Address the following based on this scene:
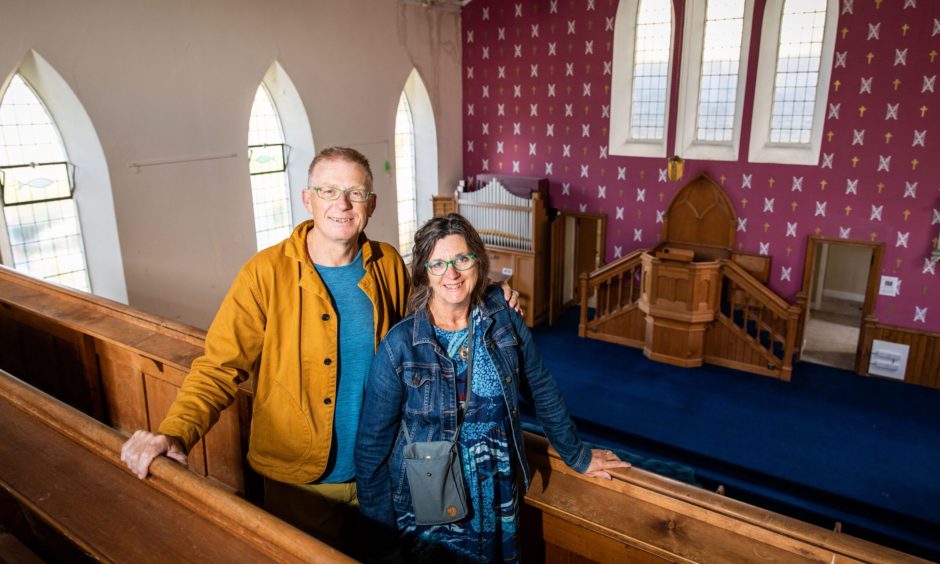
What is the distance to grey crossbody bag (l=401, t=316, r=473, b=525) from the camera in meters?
1.82

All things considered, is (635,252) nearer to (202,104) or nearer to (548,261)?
(548,261)

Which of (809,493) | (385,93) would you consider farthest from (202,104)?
(809,493)

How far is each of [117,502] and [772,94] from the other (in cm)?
917

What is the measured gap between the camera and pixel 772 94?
870 cm

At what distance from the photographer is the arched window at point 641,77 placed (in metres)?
9.30

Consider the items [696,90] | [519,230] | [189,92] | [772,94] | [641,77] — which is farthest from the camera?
[519,230]

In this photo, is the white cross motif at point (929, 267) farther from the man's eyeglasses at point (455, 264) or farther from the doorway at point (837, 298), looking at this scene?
the man's eyeglasses at point (455, 264)

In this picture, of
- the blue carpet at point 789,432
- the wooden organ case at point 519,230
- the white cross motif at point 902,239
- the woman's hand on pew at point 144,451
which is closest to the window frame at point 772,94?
the white cross motif at point 902,239

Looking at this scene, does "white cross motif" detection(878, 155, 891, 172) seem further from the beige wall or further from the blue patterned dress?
the blue patterned dress

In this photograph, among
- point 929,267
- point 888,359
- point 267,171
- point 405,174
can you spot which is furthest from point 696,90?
point 267,171

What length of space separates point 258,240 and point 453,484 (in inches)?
284

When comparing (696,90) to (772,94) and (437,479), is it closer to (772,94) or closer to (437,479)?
(772,94)

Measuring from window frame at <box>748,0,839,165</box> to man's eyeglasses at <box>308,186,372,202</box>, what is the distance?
8.22 m

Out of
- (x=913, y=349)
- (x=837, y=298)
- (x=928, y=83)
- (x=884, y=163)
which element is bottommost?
(x=837, y=298)
